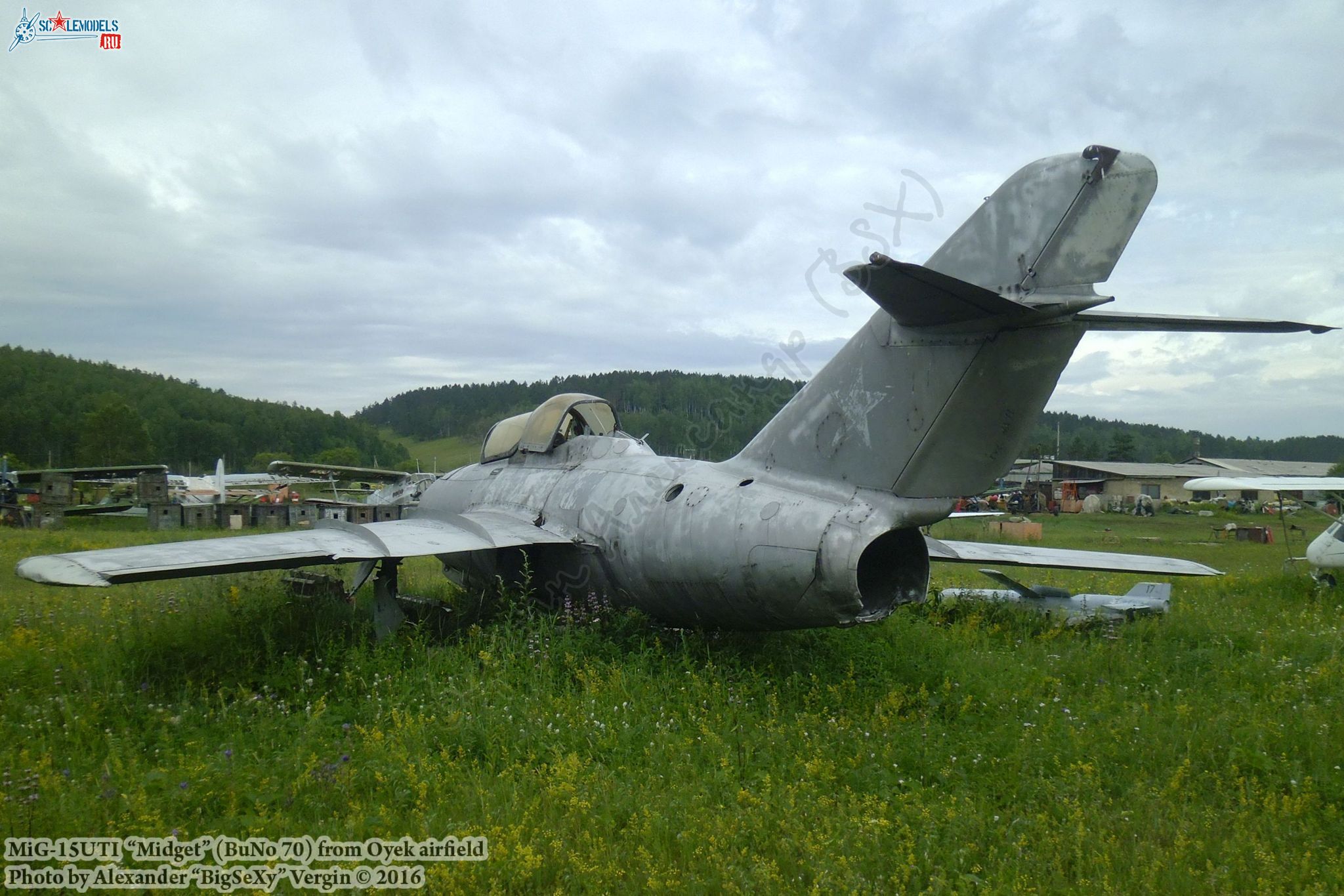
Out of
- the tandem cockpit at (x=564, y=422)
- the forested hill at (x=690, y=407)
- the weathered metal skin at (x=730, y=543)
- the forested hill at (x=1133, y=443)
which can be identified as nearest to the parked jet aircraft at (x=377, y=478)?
the forested hill at (x=690, y=407)

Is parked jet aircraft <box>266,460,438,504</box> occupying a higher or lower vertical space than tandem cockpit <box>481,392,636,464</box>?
lower

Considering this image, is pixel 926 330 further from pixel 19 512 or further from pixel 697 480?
pixel 19 512

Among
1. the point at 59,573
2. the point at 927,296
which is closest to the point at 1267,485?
the point at 927,296

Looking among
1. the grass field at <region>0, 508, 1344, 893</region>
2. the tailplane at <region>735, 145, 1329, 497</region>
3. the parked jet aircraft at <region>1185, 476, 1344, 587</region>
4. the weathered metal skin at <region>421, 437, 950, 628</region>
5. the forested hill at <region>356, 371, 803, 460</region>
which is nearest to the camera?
the grass field at <region>0, 508, 1344, 893</region>

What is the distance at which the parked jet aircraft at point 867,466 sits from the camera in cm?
475

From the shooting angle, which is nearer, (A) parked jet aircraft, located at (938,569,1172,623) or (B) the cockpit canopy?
→ (A) parked jet aircraft, located at (938,569,1172,623)

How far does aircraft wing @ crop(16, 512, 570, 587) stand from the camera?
212 inches

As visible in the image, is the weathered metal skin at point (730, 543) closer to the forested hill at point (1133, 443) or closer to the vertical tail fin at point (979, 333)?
the vertical tail fin at point (979, 333)

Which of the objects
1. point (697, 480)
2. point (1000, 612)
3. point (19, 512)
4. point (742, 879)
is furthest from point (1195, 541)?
A: point (19, 512)

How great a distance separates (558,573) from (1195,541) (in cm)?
2635

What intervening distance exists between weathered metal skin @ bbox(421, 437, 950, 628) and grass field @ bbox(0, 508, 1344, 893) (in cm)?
55

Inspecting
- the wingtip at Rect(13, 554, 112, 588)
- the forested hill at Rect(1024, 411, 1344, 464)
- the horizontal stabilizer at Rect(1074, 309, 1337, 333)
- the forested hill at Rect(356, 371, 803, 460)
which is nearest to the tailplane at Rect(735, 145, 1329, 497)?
the horizontal stabilizer at Rect(1074, 309, 1337, 333)

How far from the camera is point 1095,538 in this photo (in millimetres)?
26062

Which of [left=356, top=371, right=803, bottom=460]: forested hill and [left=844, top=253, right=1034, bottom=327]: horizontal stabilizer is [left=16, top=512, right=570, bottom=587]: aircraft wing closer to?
[left=356, top=371, right=803, bottom=460]: forested hill
